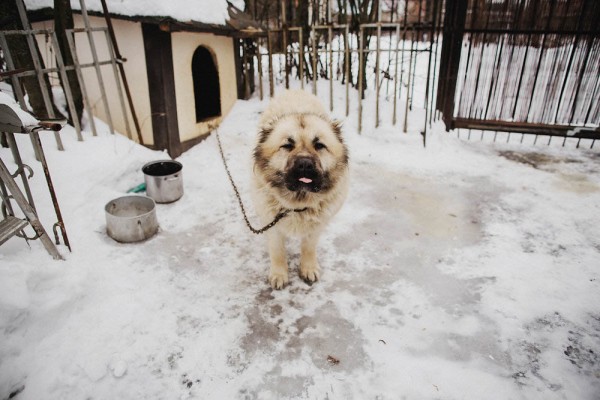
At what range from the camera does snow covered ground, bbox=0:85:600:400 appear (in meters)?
2.01

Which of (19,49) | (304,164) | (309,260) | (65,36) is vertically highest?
(65,36)

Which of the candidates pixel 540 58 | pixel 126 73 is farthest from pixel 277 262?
pixel 540 58

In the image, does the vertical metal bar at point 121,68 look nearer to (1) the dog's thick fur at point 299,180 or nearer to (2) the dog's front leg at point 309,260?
(1) the dog's thick fur at point 299,180

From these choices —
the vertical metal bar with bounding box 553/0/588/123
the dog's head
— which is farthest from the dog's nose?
the vertical metal bar with bounding box 553/0/588/123

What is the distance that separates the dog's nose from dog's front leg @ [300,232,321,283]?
685 millimetres

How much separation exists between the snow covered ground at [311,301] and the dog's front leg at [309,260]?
95 millimetres

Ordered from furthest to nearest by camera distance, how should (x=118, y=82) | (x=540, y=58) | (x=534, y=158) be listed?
1. (x=540, y=58)
2. (x=534, y=158)
3. (x=118, y=82)

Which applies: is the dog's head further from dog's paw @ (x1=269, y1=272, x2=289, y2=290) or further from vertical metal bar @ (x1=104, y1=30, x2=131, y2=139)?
vertical metal bar @ (x1=104, y1=30, x2=131, y2=139)

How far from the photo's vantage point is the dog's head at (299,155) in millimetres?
2453

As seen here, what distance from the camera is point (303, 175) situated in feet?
7.89

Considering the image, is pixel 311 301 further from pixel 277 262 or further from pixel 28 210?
pixel 28 210

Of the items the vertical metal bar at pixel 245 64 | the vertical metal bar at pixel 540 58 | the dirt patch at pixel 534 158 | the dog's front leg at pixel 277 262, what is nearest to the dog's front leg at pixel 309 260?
the dog's front leg at pixel 277 262

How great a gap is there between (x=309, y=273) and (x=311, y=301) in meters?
0.28

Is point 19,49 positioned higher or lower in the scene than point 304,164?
higher
